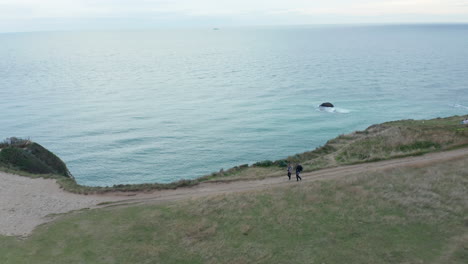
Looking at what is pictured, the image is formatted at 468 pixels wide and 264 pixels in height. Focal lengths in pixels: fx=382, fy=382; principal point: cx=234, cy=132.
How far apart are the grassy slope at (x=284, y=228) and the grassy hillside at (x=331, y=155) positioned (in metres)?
5.49

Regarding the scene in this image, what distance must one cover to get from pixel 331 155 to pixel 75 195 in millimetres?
29001

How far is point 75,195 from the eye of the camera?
37.1m

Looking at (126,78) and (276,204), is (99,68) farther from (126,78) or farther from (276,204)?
(276,204)

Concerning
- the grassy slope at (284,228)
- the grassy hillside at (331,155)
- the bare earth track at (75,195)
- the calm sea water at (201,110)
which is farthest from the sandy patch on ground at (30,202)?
the calm sea water at (201,110)

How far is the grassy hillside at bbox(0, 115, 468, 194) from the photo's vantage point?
40469 mm

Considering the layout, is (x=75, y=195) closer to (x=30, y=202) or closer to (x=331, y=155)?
(x=30, y=202)

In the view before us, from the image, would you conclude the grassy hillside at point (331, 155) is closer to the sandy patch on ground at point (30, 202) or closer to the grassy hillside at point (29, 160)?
the grassy hillside at point (29, 160)

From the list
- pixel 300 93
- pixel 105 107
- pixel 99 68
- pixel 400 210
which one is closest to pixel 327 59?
pixel 300 93

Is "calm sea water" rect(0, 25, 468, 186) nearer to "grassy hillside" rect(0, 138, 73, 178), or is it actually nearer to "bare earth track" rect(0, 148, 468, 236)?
"grassy hillside" rect(0, 138, 73, 178)

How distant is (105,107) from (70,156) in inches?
1435

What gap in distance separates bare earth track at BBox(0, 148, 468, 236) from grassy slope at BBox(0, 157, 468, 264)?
179 centimetres

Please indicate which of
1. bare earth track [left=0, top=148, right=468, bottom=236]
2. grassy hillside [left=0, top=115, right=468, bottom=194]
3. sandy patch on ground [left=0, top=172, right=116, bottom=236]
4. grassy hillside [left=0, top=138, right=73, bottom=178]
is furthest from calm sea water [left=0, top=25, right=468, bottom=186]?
bare earth track [left=0, top=148, right=468, bottom=236]

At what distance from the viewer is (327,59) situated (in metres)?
185

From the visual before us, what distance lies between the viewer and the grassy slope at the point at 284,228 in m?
26.5
